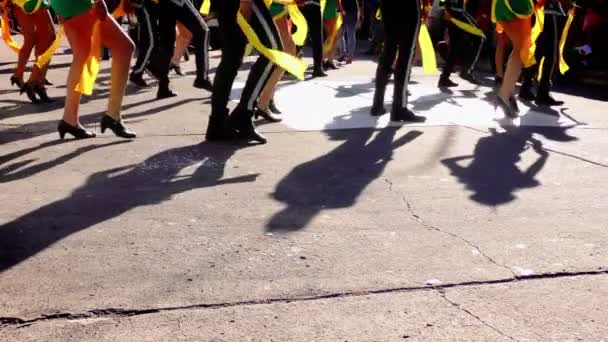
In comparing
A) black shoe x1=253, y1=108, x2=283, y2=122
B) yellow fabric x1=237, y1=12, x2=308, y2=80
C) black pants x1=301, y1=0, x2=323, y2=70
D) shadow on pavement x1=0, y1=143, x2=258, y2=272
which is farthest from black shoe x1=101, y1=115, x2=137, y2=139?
black pants x1=301, y1=0, x2=323, y2=70

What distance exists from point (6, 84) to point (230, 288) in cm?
841

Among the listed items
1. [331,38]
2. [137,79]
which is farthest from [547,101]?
[137,79]

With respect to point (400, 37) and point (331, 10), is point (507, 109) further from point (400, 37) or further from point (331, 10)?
point (331, 10)

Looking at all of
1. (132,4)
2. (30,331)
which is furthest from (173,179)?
(132,4)

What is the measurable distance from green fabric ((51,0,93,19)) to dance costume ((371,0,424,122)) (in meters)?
2.58

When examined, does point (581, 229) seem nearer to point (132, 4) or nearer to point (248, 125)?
point (248, 125)

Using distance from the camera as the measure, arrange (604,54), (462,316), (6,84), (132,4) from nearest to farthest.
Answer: (462,316) < (132,4) < (6,84) < (604,54)

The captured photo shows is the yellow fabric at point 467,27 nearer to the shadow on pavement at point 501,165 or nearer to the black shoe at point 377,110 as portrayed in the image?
the black shoe at point 377,110

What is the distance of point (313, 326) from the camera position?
283 cm

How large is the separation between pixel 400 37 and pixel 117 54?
8.10ft

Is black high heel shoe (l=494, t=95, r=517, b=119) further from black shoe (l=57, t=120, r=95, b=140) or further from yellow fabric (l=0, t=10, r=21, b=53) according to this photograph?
yellow fabric (l=0, t=10, r=21, b=53)

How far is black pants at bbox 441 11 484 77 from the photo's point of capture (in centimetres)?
976

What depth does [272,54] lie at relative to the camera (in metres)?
5.86

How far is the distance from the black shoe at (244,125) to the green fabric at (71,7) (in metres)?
1.31
